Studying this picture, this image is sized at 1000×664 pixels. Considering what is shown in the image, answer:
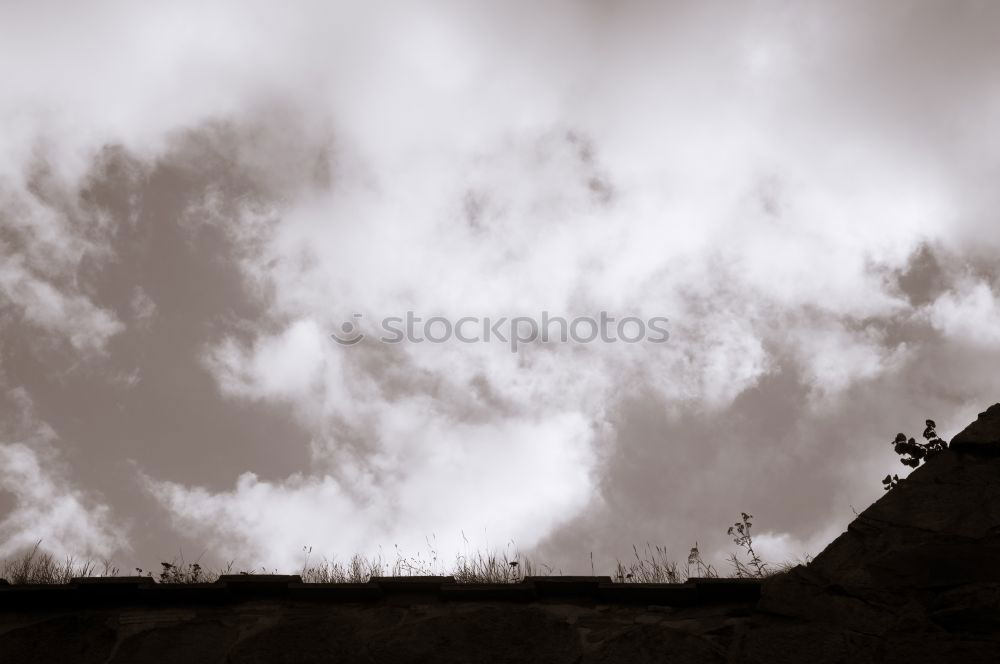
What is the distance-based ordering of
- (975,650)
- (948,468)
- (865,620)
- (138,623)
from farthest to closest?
(948,468)
(138,623)
(865,620)
(975,650)

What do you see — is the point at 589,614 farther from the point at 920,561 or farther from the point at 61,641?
the point at 61,641

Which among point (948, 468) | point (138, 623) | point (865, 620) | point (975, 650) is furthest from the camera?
point (948, 468)

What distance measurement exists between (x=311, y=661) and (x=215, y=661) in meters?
0.40

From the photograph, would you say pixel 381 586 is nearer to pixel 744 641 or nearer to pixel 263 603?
pixel 263 603

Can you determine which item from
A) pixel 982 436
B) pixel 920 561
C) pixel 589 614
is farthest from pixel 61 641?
pixel 982 436

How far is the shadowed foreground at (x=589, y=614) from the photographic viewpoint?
3273 millimetres

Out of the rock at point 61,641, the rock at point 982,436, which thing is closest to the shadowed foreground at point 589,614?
the rock at point 61,641

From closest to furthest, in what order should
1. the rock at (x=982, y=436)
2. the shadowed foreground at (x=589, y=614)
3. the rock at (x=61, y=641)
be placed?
the shadowed foreground at (x=589, y=614) → the rock at (x=61, y=641) → the rock at (x=982, y=436)

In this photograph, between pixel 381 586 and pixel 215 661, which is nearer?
pixel 215 661

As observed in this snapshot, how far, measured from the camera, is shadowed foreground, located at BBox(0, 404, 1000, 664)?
3.27 metres

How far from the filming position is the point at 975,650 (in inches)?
122

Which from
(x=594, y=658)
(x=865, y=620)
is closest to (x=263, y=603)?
(x=594, y=658)

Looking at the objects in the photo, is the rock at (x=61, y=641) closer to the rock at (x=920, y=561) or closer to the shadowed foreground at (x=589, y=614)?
the shadowed foreground at (x=589, y=614)

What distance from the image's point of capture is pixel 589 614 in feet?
11.7
